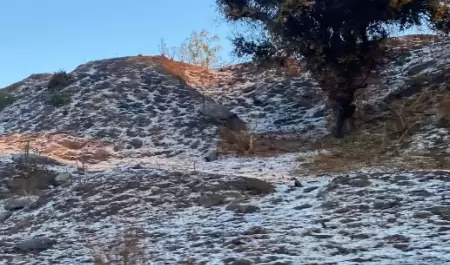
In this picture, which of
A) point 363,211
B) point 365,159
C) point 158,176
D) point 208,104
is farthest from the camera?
point 208,104

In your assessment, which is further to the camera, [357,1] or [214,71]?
[214,71]

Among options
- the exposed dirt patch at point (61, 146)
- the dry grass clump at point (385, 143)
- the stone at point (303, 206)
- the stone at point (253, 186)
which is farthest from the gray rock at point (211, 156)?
the stone at point (303, 206)

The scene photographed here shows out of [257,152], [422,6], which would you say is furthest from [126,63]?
[422,6]

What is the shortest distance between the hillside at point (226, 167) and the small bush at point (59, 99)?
10cm

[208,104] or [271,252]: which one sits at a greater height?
[208,104]

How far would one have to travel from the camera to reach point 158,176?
10.3 meters

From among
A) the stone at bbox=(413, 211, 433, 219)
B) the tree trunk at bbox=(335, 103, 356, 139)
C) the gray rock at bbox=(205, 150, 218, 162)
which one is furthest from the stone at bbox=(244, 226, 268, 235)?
the tree trunk at bbox=(335, 103, 356, 139)

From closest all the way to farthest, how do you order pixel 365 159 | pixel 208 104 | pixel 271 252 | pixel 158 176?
pixel 271 252
pixel 158 176
pixel 365 159
pixel 208 104

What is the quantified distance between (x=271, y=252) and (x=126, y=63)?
1554 centimetres

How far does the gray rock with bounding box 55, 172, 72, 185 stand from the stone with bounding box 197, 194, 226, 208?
362cm

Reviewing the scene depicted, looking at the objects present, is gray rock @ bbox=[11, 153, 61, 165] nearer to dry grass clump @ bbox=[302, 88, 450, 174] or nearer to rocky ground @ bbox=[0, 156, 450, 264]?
rocky ground @ bbox=[0, 156, 450, 264]

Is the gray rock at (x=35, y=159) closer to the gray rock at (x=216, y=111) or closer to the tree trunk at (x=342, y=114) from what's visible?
the gray rock at (x=216, y=111)

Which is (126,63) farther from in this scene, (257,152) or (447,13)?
(447,13)

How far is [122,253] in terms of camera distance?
6.18m
